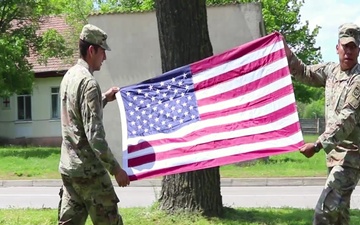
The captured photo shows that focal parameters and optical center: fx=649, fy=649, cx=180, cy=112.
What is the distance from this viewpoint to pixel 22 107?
35375 mm

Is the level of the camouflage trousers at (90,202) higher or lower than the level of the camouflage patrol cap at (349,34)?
lower

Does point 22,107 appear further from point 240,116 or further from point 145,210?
point 240,116

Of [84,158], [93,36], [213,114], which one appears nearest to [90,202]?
[84,158]

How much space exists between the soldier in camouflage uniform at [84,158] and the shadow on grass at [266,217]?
2847 mm

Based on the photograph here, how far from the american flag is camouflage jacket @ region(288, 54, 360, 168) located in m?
0.46

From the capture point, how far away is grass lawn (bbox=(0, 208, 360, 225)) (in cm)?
808

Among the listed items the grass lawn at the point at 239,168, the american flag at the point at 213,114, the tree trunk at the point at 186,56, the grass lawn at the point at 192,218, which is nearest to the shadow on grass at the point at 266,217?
the grass lawn at the point at 192,218

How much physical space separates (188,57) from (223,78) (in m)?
1.54

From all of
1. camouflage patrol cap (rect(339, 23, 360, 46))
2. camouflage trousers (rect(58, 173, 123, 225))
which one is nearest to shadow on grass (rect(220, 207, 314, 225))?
camouflage trousers (rect(58, 173, 123, 225))

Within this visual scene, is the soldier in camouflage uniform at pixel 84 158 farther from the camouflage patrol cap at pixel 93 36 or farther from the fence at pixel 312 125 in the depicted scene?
the fence at pixel 312 125

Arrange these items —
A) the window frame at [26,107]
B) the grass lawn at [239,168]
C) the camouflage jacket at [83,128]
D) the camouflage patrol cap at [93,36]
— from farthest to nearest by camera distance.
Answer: the window frame at [26,107] → the grass lawn at [239,168] → the camouflage patrol cap at [93,36] → the camouflage jacket at [83,128]

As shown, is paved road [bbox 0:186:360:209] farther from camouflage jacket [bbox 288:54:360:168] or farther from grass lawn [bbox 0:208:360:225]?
camouflage jacket [bbox 288:54:360:168]

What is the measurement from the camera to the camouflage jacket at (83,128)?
208 inches

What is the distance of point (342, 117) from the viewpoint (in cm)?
570
